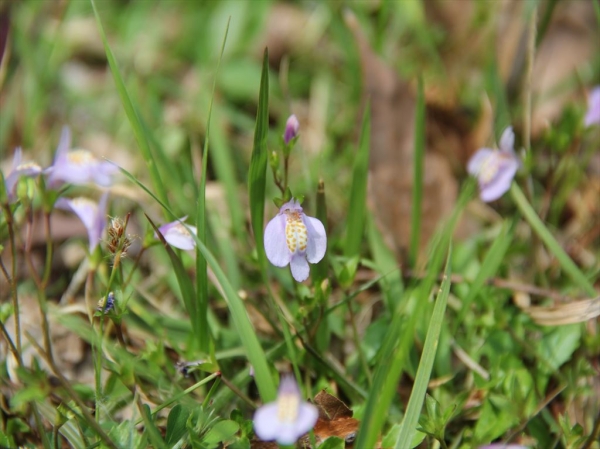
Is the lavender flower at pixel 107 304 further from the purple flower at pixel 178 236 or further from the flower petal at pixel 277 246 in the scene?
the flower petal at pixel 277 246

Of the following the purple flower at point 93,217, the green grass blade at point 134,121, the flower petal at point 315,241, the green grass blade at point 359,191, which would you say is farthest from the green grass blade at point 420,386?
the purple flower at point 93,217

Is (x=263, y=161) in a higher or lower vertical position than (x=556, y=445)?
higher

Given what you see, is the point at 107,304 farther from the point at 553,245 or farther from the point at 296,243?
the point at 553,245

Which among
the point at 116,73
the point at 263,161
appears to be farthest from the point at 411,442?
the point at 116,73

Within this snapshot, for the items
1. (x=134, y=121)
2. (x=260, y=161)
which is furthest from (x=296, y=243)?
(x=134, y=121)

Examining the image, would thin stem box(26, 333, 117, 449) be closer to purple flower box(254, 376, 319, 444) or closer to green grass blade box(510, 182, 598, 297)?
purple flower box(254, 376, 319, 444)

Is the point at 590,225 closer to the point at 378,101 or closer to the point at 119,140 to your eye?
the point at 378,101
